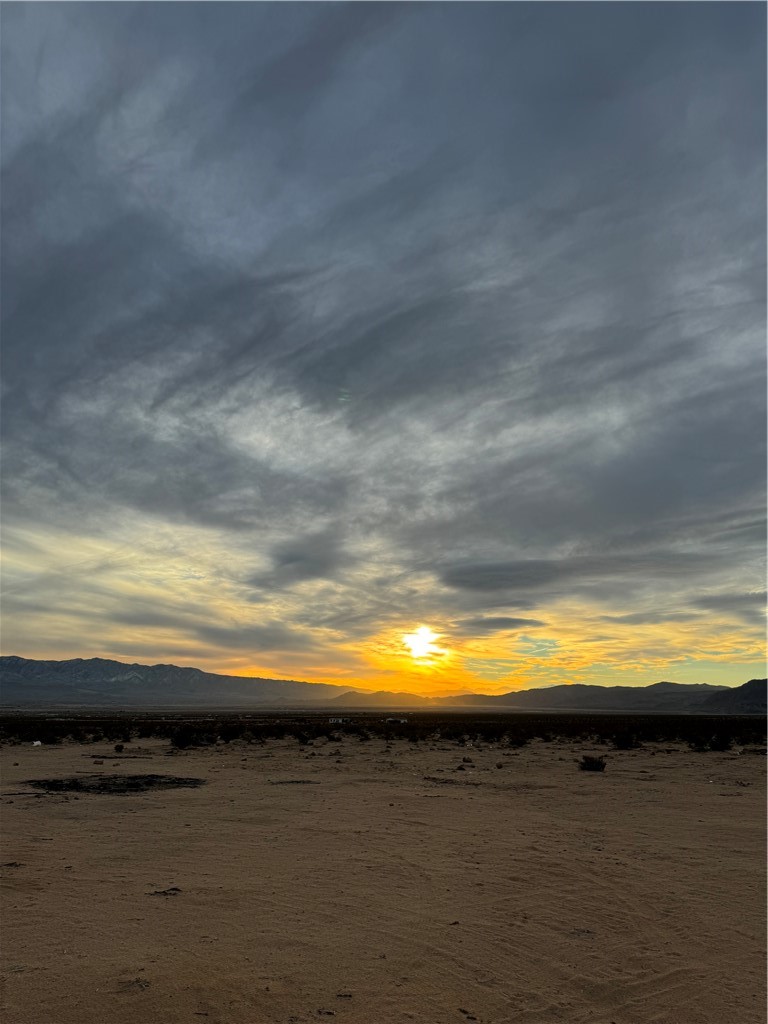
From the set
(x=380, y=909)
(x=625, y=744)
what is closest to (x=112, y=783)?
(x=380, y=909)

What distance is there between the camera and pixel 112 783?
21.2 m

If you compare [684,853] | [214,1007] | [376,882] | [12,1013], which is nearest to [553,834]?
[684,853]

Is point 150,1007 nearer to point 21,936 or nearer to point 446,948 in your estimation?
point 21,936

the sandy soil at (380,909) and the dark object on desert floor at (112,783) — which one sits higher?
the sandy soil at (380,909)

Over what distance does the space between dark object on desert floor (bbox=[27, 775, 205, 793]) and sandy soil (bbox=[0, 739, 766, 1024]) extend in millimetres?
1732

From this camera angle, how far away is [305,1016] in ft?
20.6

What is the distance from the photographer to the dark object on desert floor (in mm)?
19734

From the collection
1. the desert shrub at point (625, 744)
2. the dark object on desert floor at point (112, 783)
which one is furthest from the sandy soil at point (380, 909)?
the desert shrub at point (625, 744)

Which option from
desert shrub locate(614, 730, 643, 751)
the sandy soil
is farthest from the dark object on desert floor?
desert shrub locate(614, 730, 643, 751)

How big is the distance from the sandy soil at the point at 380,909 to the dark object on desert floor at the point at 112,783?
1.73 m

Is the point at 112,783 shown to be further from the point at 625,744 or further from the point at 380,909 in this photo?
the point at 625,744

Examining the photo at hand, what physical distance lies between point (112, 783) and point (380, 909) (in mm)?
15178

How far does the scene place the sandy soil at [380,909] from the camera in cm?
670

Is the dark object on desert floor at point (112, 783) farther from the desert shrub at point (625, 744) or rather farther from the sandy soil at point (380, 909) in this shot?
the desert shrub at point (625, 744)
